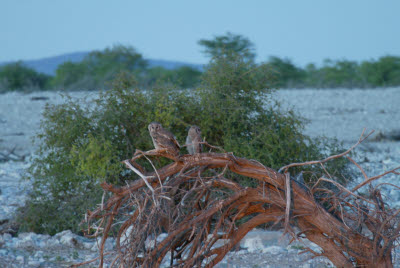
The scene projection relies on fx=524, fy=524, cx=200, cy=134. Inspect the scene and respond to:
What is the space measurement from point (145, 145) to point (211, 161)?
3139 mm

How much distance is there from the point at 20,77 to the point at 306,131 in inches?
591

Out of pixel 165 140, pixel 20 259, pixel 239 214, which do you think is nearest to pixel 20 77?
pixel 20 259

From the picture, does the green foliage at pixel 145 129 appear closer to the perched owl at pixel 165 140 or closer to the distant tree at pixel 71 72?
the perched owl at pixel 165 140

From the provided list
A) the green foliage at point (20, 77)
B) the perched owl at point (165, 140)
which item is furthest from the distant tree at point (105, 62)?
the perched owl at point (165, 140)

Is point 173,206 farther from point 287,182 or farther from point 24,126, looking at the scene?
point 24,126

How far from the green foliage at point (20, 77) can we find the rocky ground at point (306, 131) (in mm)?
3974

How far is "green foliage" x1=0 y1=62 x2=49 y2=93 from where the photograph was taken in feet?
72.1

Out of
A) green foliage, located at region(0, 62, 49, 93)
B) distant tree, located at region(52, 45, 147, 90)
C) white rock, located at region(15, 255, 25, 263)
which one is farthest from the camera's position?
distant tree, located at region(52, 45, 147, 90)

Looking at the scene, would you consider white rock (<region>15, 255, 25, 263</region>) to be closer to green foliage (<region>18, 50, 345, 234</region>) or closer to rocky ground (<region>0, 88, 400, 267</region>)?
rocky ground (<region>0, 88, 400, 267</region>)

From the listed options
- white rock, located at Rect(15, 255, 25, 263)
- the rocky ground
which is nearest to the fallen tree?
the rocky ground

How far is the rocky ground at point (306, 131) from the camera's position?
5.49 metres

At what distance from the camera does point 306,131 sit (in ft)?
43.4

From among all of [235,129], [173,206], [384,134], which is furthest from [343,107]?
[173,206]

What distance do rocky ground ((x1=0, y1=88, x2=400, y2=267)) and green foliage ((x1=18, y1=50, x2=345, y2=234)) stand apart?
12.4 inches
